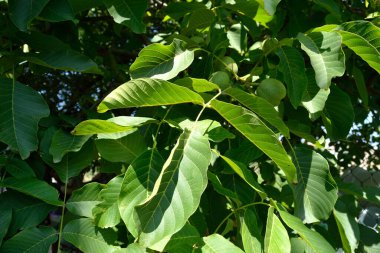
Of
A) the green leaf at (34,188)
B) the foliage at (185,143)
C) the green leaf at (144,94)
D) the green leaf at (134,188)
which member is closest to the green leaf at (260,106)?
the foliage at (185,143)

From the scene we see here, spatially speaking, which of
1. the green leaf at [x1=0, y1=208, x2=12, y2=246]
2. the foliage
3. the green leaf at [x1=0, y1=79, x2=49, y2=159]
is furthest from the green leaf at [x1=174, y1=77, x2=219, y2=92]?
the green leaf at [x1=0, y1=208, x2=12, y2=246]

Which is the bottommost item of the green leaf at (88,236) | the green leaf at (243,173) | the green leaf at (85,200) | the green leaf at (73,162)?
the green leaf at (88,236)

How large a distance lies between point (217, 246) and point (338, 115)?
0.54 meters

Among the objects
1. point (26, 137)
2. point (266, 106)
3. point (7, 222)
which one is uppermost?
point (266, 106)

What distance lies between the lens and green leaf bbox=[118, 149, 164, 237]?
2.32 feet

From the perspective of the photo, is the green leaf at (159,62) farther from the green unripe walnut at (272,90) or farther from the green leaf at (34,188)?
the green leaf at (34,188)

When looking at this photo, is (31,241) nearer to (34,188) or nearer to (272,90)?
(34,188)

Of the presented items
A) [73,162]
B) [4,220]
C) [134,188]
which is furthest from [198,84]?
[4,220]

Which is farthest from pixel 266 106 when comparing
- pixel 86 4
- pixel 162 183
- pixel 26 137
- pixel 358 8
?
pixel 358 8

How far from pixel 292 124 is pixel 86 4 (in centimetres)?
63

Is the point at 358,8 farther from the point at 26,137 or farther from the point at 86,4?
the point at 26,137

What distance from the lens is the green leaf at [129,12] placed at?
1.04 metres

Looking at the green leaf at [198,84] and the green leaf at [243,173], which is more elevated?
the green leaf at [198,84]

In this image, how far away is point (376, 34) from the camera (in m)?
0.94
